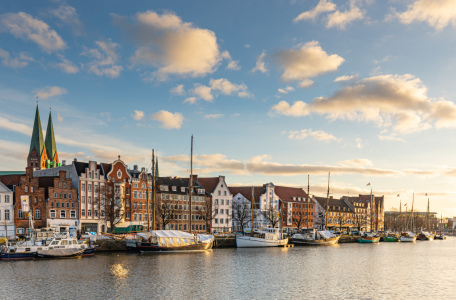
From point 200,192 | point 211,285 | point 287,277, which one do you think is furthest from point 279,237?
point 211,285

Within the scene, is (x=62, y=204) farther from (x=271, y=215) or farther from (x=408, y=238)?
(x=408, y=238)

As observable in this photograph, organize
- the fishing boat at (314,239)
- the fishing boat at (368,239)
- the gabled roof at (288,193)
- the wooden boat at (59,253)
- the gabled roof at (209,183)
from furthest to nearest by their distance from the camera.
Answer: the gabled roof at (288,193)
the fishing boat at (368,239)
the gabled roof at (209,183)
the fishing boat at (314,239)
the wooden boat at (59,253)

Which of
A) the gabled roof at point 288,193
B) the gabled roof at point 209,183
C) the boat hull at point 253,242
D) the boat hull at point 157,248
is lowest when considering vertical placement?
the boat hull at point 253,242

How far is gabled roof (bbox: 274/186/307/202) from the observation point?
17788 centimetres

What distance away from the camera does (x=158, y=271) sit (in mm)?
57469

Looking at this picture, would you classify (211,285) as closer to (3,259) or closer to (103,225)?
(3,259)

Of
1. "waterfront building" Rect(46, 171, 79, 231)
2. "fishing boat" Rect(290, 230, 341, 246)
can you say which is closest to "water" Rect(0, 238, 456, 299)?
"waterfront building" Rect(46, 171, 79, 231)

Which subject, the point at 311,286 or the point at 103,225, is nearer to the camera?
the point at 311,286

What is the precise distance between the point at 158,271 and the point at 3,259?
23.4 metres

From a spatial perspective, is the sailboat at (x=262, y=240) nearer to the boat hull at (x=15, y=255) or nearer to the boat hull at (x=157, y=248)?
the boat hull at (x=157, y=248)

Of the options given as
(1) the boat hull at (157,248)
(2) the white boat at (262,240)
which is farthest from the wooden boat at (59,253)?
(2) the white boat at (262,240)

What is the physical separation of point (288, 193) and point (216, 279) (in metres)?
133

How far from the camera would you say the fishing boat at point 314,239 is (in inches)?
4776

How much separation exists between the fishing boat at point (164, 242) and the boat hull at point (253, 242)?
1721 cm
